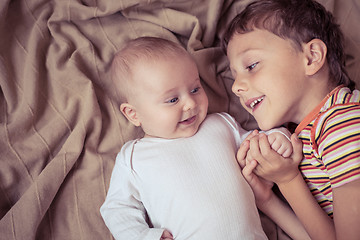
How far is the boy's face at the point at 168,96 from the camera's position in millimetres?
1204

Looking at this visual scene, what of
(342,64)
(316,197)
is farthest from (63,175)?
(342,64)

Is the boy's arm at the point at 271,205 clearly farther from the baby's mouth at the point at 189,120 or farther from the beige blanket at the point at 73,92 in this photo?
the baby's mouth at the point at 189,120

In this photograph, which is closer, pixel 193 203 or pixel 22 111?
pixel 193 203

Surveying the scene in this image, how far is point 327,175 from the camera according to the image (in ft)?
3.91

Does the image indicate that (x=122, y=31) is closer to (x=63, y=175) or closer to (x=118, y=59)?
(x=118, y=59)

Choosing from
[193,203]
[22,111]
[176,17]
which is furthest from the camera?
[176,17]

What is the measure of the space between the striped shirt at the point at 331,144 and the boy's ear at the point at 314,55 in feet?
0.35

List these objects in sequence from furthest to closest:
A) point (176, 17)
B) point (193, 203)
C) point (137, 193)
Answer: point (176, 17), point (137, 193), point (193, 203)

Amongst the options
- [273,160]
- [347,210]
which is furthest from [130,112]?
[347,210]

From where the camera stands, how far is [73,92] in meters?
1.47

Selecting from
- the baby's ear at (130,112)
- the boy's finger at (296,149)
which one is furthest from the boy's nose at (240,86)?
the baby's ear at (130,112)

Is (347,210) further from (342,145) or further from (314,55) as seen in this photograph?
(314,55)

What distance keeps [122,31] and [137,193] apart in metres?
0.73

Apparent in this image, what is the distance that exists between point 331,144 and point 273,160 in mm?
191
